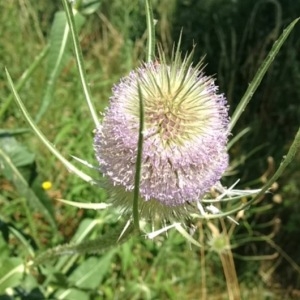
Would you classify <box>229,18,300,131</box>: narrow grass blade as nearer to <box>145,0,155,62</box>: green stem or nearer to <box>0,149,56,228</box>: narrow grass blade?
<box>145,0,155,62</box>: green stem

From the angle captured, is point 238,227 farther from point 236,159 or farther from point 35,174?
point 35,174

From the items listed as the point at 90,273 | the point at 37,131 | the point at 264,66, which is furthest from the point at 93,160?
the point at 264,66

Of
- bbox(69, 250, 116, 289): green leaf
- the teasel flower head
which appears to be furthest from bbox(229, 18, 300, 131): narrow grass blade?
bbox(69, 250, 116, 289): green leaf

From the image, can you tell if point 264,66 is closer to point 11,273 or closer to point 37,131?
point 37,131

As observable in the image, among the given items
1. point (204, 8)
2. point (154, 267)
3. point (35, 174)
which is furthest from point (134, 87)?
point (204, 8)

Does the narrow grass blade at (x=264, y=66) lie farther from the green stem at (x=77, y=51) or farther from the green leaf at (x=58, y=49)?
the green leaf at (x=58, y=49)

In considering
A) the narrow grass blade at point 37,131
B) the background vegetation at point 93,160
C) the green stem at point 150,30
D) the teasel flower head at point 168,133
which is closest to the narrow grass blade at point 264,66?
the teasel flower head at point 168,133
